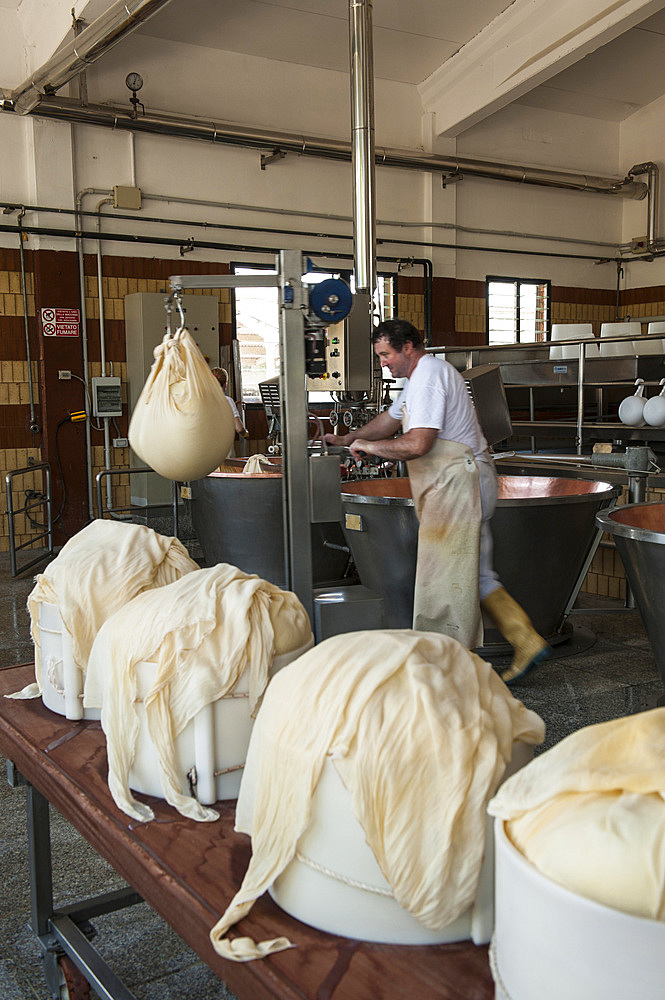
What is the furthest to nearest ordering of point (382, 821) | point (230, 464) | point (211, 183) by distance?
point (211, 183), point (230, 464), point (382, 821)

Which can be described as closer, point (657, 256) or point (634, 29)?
point (634, 29)

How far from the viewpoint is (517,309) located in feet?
33.3

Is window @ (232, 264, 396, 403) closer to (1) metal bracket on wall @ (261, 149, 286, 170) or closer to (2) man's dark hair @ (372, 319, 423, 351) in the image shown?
(1) metal bracket on wall @ (261, 149, 286, 170)

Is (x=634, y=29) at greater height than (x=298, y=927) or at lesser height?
greater

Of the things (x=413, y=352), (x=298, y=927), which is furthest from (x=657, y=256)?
(x=298, y=927)

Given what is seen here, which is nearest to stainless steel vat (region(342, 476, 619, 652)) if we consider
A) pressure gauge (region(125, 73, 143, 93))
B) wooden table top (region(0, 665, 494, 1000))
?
wooden table top (region(0, 665, 494, 1000))

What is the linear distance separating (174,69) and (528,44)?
323 cm

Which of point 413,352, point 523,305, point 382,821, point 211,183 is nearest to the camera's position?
point 382,821

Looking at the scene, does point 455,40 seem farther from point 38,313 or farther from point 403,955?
point 403,955

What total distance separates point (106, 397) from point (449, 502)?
4.88 metres

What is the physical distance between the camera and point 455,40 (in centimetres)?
843

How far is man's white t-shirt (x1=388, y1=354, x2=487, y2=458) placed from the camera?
134 inches

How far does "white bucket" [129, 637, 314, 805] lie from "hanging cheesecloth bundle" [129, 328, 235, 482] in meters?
0.68

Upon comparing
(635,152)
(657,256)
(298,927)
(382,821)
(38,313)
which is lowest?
(298,927)
